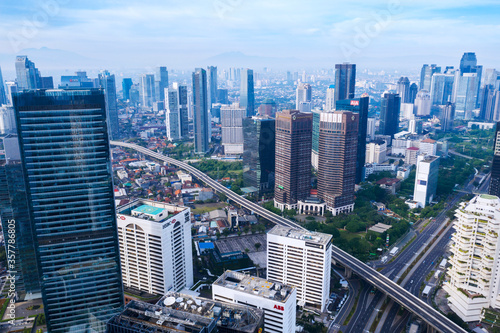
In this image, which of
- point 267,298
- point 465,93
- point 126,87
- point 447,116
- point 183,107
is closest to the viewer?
point 267,298

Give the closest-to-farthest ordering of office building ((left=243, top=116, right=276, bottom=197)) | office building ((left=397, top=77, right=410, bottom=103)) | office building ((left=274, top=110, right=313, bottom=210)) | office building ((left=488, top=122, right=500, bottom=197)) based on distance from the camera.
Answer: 1. office building ((left=488, top=122, right=500, bottom=197))
2. office building ((left=274, top=110, right=313, bottom=210))
3. office building ((left=243, top=116, right=276, bottom=197))
4. office building ((left=397, top=77, right=410, bottom=103))

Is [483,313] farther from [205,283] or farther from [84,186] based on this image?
[84,186]

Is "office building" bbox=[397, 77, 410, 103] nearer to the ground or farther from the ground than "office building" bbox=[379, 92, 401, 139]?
farther from the ground

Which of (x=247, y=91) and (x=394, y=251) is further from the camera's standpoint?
(x=247, y=91)

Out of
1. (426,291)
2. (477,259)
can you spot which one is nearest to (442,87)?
(426,291)

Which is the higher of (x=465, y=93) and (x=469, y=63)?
(x=469, y=63)

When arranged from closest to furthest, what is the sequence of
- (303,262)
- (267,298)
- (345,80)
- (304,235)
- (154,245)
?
1. (267,298)
2. (154,245)
3. (303,262)
4. (304,235)
5. (345,80)

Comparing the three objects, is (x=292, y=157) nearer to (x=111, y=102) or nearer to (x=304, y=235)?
(x=304, y=235)

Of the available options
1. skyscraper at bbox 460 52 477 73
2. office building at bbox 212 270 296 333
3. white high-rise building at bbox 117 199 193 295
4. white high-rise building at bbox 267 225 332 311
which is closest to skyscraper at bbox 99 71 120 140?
white high-rise building at bbox 117 199 193 295

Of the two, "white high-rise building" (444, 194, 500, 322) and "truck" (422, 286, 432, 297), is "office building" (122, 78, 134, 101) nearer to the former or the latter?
"truck" (422, 286, 432, 297)
